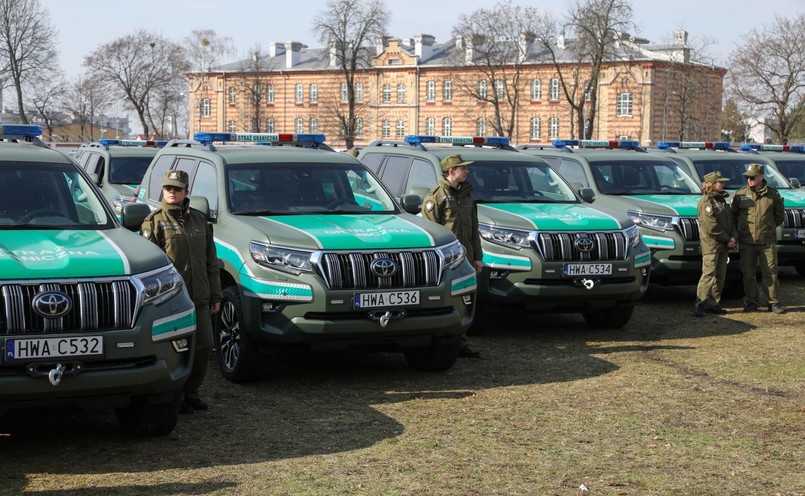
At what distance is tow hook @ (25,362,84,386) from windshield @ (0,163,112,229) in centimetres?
139

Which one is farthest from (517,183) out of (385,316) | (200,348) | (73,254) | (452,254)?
(73,254)

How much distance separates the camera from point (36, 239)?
717cm

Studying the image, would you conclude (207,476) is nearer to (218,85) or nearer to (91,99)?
(91,99)

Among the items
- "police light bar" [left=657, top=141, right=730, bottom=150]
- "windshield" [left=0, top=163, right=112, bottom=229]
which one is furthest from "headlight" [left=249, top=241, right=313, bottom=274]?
"police light bar" [left=657, top=141, right=730, bottom=150]

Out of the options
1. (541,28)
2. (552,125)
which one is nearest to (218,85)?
(552,125)

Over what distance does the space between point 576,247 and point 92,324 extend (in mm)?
5846

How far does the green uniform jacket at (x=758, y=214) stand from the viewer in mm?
13477

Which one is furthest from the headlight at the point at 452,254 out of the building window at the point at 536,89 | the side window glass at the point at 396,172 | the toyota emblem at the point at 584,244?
the building window at the point at 536,89

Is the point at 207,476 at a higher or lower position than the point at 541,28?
lower

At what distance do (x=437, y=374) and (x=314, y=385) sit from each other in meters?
1.08

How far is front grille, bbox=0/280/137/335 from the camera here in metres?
6.40

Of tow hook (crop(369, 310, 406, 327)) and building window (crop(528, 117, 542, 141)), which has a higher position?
building window (crop(528, 117, 542, 141))

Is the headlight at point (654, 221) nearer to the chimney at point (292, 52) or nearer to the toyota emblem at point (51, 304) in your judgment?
the toyota emblem at point (51, 304)

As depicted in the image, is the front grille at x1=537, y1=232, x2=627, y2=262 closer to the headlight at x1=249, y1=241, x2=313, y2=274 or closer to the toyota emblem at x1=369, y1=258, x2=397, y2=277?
the toyota emblem at x1=369, y1=258, x2=397, y2=277
